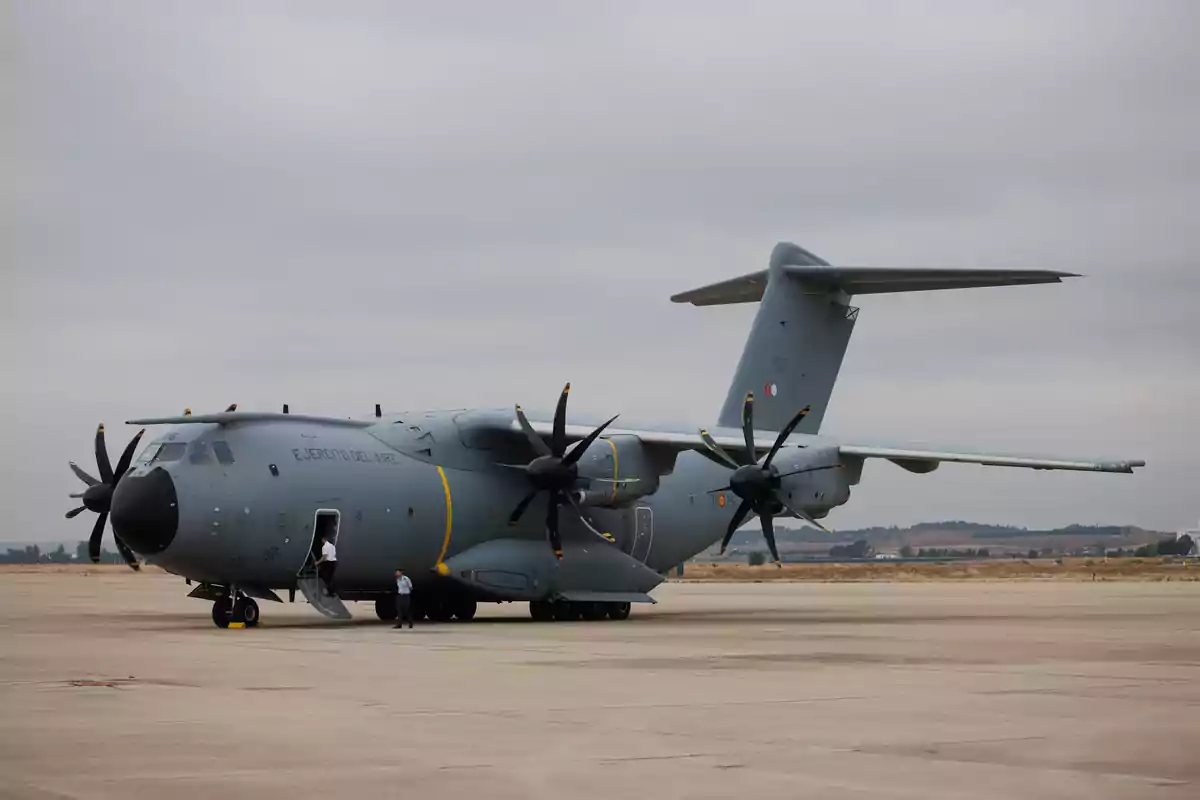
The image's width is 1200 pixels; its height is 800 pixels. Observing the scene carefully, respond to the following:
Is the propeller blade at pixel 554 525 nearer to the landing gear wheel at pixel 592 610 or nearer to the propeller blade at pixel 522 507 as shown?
the propeller blade at pixel 522 507

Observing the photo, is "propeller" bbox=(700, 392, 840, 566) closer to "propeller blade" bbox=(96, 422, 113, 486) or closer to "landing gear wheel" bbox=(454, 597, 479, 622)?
"landing gear wheel" bbox=(454, 597, 479, 622)

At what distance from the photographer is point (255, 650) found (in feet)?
63.7

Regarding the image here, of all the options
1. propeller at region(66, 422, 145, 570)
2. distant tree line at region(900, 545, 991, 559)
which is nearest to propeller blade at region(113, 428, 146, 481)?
propeller at region(66, 422, 145, 570)

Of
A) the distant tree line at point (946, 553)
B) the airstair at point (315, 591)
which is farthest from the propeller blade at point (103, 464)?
the distant tree line at point (946, 553)

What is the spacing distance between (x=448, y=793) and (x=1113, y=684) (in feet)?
27.2

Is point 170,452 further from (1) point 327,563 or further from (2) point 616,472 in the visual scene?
(2) point 616,472

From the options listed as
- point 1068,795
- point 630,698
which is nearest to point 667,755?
point 1068,795

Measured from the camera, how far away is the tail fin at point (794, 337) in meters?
32.8

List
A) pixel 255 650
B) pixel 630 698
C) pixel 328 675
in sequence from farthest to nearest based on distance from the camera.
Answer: pixel 255 650 < pixel 328 675 < pixel 630 698

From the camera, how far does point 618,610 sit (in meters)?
30.5

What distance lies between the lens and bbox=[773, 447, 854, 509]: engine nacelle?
2825 centimetres

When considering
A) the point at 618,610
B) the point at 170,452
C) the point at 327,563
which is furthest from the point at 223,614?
the point at 618,610

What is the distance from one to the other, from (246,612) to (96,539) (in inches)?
144

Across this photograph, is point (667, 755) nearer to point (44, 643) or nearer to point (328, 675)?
point (328, 675)
